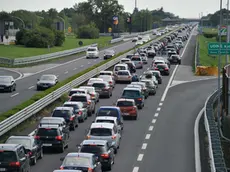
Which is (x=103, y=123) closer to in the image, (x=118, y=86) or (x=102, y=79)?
(x=102, y=79)

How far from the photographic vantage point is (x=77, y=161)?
73.9 ft

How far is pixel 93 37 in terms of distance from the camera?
172 metres

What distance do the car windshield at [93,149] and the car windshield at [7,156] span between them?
3444mm

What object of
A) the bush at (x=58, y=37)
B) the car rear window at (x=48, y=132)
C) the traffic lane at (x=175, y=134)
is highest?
the bush at (x=58, y=37)

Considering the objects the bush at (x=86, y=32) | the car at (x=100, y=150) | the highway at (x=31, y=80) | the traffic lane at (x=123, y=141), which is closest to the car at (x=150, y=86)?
the traffic lane at (x=123, y=141)

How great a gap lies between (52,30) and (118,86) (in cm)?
6258

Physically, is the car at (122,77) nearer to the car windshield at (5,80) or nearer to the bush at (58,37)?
the car windshield at (5,80)

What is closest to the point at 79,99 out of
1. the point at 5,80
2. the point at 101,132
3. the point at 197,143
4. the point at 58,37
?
the point at 197,143

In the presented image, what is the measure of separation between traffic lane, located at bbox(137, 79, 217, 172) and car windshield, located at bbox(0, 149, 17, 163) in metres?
5.92

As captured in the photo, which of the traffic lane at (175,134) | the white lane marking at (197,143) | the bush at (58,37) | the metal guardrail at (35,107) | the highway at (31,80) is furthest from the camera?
the bush at (58,37)

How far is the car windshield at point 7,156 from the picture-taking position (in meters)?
22.9

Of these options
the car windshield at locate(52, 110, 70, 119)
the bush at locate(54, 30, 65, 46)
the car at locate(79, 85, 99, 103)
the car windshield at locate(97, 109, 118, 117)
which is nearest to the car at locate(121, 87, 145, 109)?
the car at locate(79, 85, 99, 103)

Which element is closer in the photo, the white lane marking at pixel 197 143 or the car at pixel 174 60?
the white lane marking at pixel 197 143

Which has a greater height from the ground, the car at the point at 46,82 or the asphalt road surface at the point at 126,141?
the car at the point at 46,82
